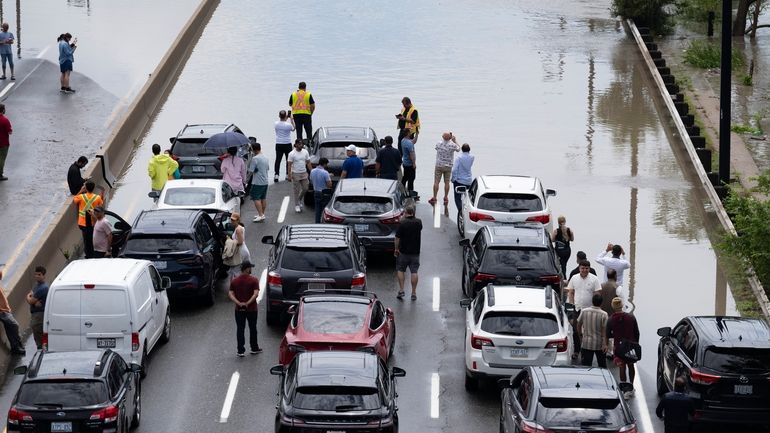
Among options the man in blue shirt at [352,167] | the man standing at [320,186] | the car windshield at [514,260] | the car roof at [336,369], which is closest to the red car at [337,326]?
the car roof at [336,369]

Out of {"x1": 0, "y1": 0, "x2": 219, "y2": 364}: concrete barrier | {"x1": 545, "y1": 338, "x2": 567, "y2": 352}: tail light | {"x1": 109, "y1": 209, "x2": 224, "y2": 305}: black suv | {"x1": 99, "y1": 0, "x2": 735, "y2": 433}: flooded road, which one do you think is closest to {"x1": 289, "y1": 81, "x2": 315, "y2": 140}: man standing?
{"x1": 99, "y1": 0, "x2": 735, "y2": 433}: flooded road

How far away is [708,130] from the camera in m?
37.0

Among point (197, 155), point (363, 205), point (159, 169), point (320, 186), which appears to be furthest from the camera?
point (197, 155)

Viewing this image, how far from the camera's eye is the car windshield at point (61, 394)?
54.9 feet

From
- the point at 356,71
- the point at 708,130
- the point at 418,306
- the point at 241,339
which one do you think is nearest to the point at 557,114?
the point at 708,130

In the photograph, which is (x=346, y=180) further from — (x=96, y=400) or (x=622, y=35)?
(x=622, y=35)

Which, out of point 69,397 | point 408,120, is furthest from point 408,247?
point 69,397

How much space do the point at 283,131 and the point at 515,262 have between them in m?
9.84

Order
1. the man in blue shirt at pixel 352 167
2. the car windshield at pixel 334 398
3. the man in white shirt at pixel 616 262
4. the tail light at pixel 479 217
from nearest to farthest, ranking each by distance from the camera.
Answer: the car windshield at pixel 334 398 → the man in white shirt at pixel 616 262 → the tail light at pixel 479 217 → the man in blue shirt at pixel 352 167

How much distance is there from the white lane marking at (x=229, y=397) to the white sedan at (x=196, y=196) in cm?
614

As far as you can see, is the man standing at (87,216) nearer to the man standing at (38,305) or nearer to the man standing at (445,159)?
the man standing at (38,305)

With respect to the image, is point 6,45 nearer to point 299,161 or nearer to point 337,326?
point 299,161

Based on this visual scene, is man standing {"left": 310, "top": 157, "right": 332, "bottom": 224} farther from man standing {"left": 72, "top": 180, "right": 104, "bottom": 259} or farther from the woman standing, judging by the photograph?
the woman standing

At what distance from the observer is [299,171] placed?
94.2 ft
